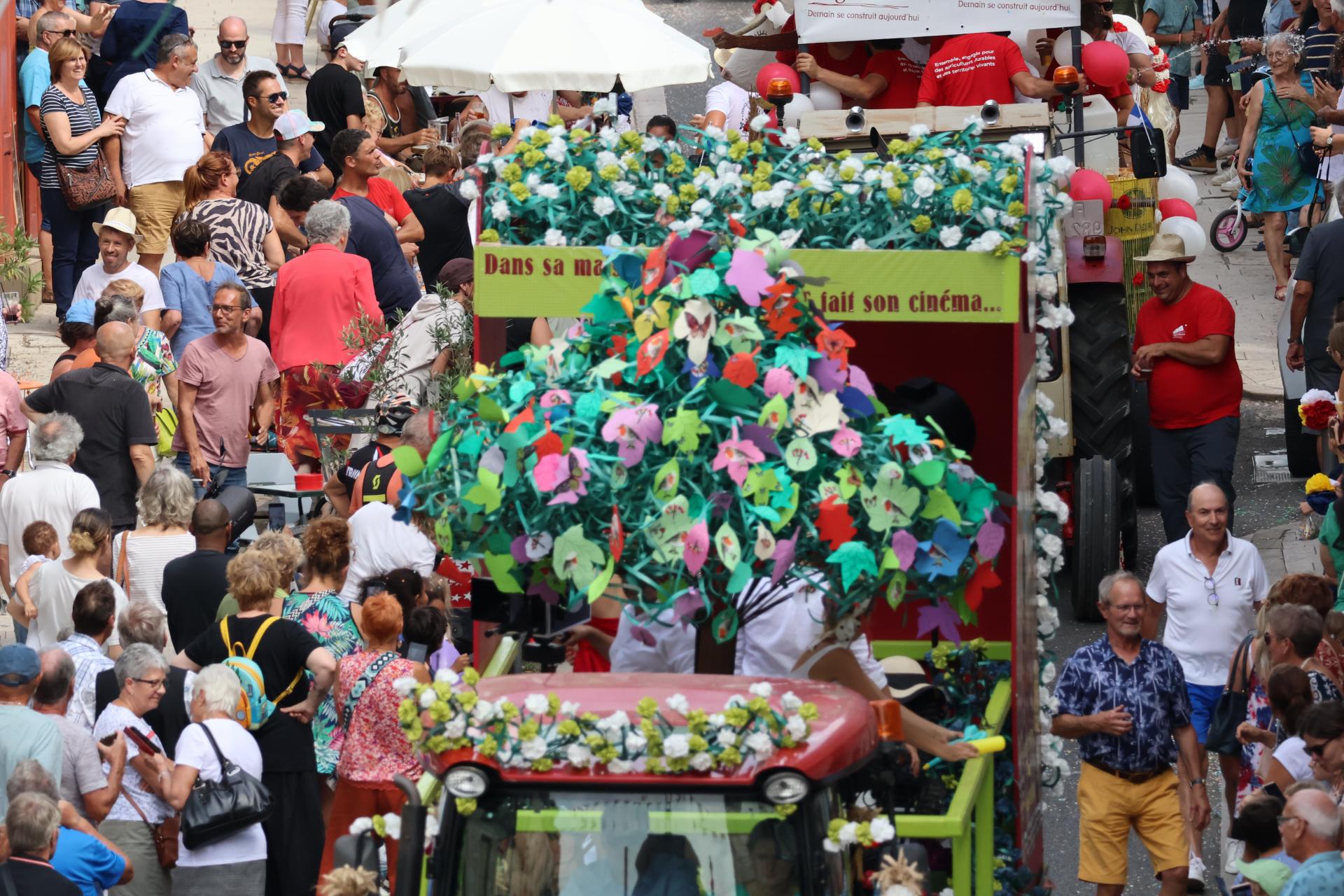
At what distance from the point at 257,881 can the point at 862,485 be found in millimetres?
3287

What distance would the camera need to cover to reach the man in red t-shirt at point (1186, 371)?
445 inches

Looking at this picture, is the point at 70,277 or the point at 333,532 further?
the point at 70,277

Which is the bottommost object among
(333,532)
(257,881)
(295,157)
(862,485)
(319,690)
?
(257,881)

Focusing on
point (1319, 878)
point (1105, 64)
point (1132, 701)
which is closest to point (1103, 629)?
point (1132, 701)

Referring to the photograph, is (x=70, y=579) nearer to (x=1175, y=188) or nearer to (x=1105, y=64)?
(x=1105, y=64)

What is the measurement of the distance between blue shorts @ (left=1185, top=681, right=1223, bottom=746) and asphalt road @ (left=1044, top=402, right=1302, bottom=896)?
0.39m

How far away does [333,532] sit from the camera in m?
8.34

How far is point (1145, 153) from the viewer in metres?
10.6

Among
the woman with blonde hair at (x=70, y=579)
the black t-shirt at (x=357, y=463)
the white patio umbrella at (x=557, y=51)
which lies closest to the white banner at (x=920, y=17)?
the white patio umbrella at (x=557, y=51)

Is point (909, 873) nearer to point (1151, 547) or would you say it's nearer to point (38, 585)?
point (38, 585)

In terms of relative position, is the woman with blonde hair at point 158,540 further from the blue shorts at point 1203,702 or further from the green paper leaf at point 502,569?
the blue shorts at point 1203,702

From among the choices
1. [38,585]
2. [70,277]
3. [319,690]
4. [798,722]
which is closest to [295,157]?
[70,277]

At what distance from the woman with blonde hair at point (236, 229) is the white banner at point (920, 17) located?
13.0 ft

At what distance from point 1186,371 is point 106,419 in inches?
235
